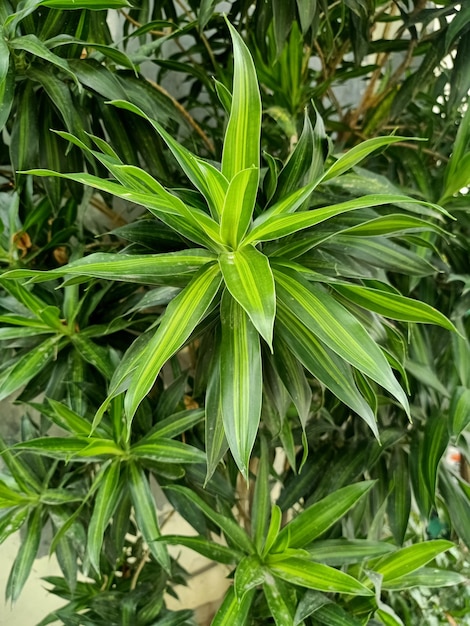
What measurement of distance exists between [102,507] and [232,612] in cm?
23

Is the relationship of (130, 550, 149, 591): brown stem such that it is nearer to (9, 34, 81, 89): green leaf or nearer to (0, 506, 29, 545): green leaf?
(0, 506, 29, 545): green leaf

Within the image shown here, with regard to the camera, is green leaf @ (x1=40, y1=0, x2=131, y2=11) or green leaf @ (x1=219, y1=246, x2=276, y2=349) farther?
green leaf @ (x1=40, y1=0, x2=131, y2=11)

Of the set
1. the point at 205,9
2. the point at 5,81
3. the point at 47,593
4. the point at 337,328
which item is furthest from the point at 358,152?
the point at 47,593

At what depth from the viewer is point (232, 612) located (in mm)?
698

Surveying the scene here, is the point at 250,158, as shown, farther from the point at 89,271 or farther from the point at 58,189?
the point at 58,189

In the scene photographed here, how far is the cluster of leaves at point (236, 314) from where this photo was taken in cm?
52

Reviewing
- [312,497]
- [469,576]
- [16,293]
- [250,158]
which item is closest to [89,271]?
[250,158]

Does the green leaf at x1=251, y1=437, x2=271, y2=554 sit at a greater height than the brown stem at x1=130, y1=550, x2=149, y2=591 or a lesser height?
greater

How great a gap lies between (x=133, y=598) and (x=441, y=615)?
27.6 inches

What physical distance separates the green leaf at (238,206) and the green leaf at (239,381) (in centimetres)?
7

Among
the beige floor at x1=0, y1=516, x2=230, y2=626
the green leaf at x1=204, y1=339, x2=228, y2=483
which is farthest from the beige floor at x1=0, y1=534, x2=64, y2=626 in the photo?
the green leaf at x1=204, y1=339, x2=228, y2=483

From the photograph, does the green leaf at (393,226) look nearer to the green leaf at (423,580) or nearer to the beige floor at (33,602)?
the green leaf at (423,580)

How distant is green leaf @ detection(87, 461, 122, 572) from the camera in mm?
688

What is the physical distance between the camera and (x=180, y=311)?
0.52 metres
